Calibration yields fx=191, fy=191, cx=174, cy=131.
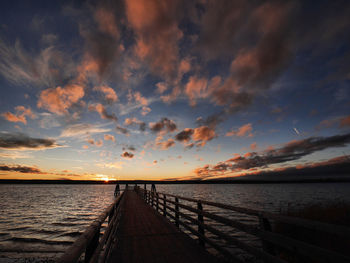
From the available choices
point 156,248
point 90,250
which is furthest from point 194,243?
point 90,250

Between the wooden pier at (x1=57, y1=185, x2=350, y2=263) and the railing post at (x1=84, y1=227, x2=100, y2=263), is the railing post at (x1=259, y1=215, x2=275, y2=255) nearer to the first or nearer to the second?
the wooden pier at (x1=57, y1=185, x2=350, y2=263)

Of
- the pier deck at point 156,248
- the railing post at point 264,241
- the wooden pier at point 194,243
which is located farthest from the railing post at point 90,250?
the railing post at point 264,241

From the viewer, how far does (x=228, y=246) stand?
909cm

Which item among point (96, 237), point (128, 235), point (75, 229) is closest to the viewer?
point (96, 237)

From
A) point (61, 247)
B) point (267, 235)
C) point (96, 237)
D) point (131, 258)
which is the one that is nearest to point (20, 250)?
point (61, 247)

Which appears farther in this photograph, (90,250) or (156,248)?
(156,248)

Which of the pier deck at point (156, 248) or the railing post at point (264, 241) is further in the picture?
the pier deck at point (156, 248)

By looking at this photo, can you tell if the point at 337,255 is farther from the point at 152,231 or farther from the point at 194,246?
the point at 152,231

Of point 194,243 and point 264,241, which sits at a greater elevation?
point 264,241

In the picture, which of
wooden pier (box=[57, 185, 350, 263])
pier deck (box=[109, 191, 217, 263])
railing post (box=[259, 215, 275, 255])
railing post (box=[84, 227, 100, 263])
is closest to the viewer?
wooden pier (box=[57, 185, 350, 263])

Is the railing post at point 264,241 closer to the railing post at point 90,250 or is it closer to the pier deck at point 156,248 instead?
the pier deck at point 156,248

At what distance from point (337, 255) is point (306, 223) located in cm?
47

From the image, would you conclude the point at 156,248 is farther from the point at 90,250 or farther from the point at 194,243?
the point at 90,250

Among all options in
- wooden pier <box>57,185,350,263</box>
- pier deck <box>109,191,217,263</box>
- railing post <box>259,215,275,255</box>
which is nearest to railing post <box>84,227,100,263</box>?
wooden pier <box>57,185,350,263</box>
